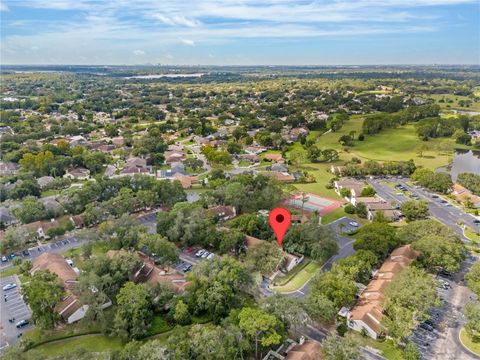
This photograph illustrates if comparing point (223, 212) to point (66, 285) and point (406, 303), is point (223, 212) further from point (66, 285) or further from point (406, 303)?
point (406, 303)

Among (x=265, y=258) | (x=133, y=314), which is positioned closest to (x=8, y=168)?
(x=133, y=314)

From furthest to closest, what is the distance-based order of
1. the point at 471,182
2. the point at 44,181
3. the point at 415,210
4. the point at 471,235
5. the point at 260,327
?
the point at 44,181 → the point at 471,182 → the point at 415,210 → the point at 471,235 → the point at 260,327

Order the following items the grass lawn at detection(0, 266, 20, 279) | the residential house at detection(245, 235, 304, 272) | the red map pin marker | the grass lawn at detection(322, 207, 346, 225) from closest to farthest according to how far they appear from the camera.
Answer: the residential house at detection(245, 235, 304, 272), the grass lawn at detection(0, 266, 20, 279), the red map pin marker, the grass lawn at detection(322, 207, 346, 225)

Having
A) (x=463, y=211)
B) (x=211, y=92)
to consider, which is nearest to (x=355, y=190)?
(x=463, y=211)

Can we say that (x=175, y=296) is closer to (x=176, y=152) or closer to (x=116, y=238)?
(x=116, y=238)

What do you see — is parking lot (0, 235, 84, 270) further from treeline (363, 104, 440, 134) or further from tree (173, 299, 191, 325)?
treeline (363, 104, 440, 134)

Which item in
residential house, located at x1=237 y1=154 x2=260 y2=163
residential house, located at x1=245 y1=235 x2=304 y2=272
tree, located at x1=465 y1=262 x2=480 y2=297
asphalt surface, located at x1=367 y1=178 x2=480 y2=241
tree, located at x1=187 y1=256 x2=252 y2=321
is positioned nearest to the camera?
tree, located at x1=187 y1=256 x2=252 y2=321

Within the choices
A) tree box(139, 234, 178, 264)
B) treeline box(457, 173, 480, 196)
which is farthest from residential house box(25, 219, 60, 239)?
treeline box(457, 173, 480, 196)

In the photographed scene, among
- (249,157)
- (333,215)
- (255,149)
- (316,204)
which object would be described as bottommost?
(333,215)
